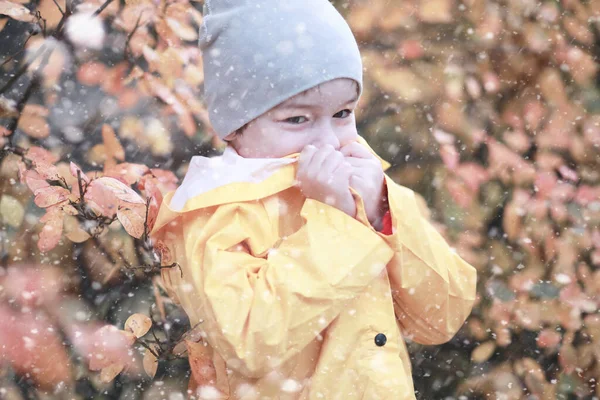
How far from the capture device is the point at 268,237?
1842 mm

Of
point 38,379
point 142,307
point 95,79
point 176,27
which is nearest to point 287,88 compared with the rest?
point 176,27

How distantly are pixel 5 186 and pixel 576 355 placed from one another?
2.67 meters

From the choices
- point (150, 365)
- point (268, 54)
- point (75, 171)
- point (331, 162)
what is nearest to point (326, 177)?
point (331, 162)

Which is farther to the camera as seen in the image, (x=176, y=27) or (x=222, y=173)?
(x=176, y=27)

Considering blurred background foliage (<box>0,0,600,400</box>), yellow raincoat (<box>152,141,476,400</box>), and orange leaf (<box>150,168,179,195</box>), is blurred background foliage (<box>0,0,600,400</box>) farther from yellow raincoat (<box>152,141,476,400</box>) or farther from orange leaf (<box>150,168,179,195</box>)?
yellow raincoat (<box>152,141,476,400</box>)

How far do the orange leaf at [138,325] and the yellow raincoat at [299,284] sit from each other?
1.86 ft

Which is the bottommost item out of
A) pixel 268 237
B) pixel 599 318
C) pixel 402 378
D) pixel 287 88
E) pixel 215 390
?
pixel 599 318

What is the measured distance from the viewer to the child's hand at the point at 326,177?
175 centimetres

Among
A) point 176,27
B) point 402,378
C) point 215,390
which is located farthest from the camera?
point 176,27

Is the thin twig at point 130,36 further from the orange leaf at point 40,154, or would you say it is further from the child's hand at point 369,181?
the child's hand at point 369,181

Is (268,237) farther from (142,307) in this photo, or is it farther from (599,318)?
(599,318)

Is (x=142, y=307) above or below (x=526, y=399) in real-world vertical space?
above

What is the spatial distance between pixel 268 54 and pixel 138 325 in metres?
1.12

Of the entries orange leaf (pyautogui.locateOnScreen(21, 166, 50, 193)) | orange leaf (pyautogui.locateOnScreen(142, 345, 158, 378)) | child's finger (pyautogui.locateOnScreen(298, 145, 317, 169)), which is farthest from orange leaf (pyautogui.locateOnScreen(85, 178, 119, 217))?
child's finger (pyautogui.locateOnScreen(298, 145, 317, 169))
